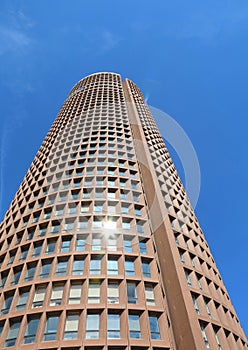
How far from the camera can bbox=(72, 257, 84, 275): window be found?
22.4 m

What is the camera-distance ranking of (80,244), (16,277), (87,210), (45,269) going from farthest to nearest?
(87,210)
(80,244)
(16,277)
(45,269)

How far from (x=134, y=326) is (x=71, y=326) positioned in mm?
4527

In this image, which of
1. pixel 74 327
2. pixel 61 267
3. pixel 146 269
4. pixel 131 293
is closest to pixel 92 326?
pixel 74 327

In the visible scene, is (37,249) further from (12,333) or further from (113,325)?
(113,325)

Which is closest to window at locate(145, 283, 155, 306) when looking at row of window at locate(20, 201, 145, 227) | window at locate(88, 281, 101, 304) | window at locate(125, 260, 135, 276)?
window at locate(125, 260, 135, 276)

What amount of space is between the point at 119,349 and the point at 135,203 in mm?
14856

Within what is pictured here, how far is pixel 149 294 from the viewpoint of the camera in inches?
860

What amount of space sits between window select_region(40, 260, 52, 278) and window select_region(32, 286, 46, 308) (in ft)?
3.72

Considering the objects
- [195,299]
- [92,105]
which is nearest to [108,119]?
[92,105]

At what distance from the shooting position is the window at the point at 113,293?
20391mm

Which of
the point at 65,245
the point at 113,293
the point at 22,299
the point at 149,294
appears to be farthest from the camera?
the point at 65,245

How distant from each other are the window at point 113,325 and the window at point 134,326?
0.90 metres

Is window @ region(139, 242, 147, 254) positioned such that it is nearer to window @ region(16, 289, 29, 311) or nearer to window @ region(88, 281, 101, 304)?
window @ region(88, 281, 101, 304)

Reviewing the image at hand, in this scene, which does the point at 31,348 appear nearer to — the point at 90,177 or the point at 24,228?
the point at 24,228
